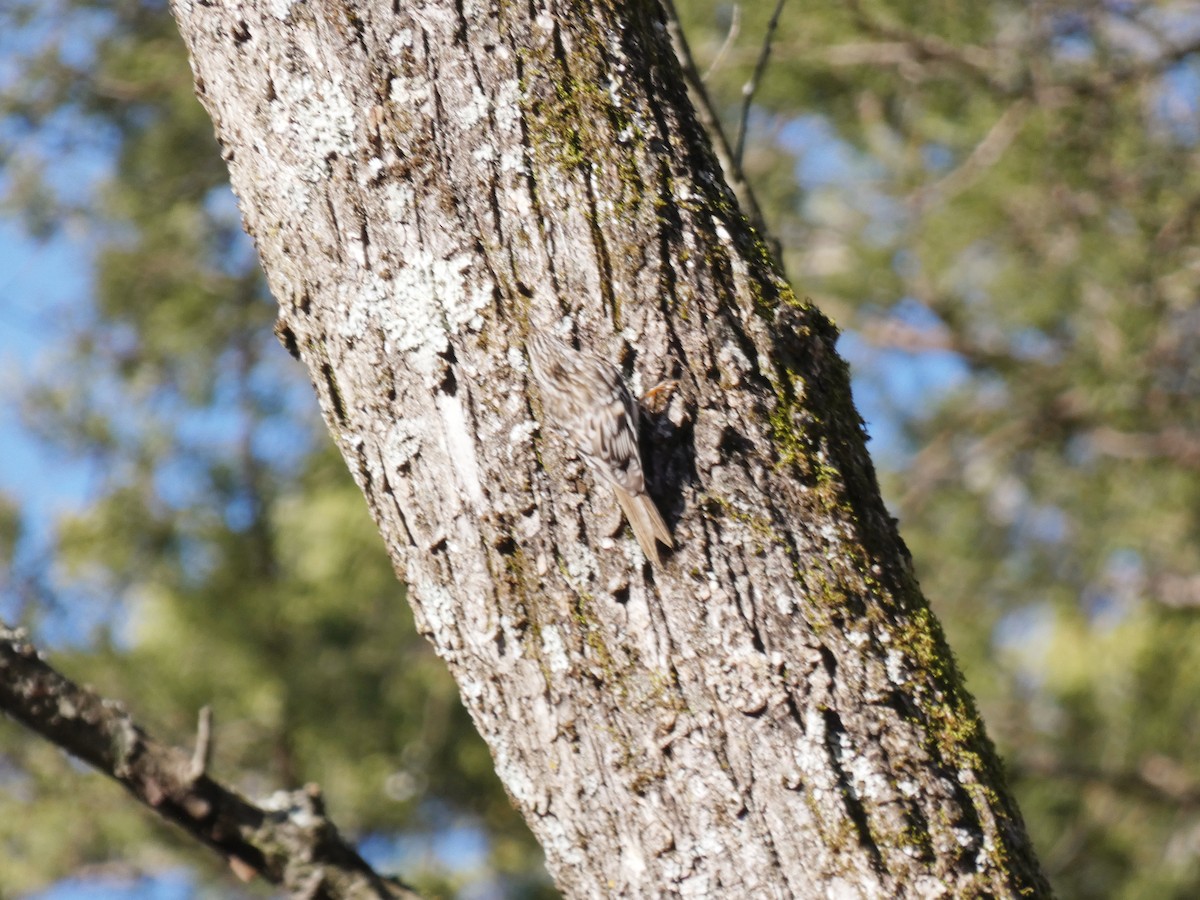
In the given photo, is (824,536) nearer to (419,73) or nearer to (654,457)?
(654,457)

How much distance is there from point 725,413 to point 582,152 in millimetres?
372

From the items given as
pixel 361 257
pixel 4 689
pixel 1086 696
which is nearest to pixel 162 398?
pixel 4 689

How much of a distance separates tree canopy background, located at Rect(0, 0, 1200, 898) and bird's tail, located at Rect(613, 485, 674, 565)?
3.20 meters

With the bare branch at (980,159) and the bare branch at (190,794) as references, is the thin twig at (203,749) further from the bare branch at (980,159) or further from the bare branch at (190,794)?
the bare branch at (980,159)

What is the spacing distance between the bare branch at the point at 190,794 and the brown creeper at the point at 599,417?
81 centimetres

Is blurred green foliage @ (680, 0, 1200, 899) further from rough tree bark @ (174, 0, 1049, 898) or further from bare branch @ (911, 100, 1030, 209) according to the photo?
rough tree bark @ (174, 0, 1049, 898)

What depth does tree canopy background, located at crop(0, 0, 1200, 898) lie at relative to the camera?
4594 mm

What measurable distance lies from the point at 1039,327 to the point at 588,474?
4410 millimetres

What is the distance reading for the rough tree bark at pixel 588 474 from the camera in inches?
55.9

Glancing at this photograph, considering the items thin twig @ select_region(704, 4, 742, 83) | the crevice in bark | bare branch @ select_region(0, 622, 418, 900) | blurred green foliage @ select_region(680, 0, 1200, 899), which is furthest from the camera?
blurred green foliage @ select_region(680, 0, 1200, 899)

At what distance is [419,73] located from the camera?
5.06ft

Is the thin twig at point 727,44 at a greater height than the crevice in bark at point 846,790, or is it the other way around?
the thin twig at point 727,44

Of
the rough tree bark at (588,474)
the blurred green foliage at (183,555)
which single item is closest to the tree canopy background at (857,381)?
the blurred green foliage at (183,555)

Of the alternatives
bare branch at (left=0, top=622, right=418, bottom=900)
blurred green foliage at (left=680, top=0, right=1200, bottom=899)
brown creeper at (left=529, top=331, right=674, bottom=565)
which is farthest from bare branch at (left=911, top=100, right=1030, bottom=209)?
bare branch at (left=0, top=622, right=418, bottom=900)
